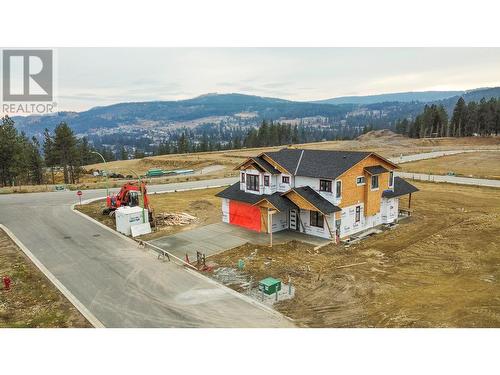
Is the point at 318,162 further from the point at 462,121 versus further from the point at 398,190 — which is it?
the point at 462,121

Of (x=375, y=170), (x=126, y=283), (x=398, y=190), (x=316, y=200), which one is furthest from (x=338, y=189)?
(x=126, y=283)

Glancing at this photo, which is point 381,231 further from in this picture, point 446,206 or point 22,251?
point 22,251

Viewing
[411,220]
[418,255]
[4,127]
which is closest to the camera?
[418,255]

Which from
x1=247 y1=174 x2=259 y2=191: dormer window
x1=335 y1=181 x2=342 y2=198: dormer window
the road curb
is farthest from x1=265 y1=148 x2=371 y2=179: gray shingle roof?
the road curb

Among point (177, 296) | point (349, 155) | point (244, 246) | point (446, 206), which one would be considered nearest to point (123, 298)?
point (177, 296)

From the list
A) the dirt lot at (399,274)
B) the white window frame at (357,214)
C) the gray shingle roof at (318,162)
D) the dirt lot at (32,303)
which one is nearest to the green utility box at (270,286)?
the dirt lot at (399,274)

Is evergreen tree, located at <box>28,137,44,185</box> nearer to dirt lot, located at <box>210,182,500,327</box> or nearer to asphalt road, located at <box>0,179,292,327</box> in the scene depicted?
asphalt road, located at <box>0,179,292,327</box>
